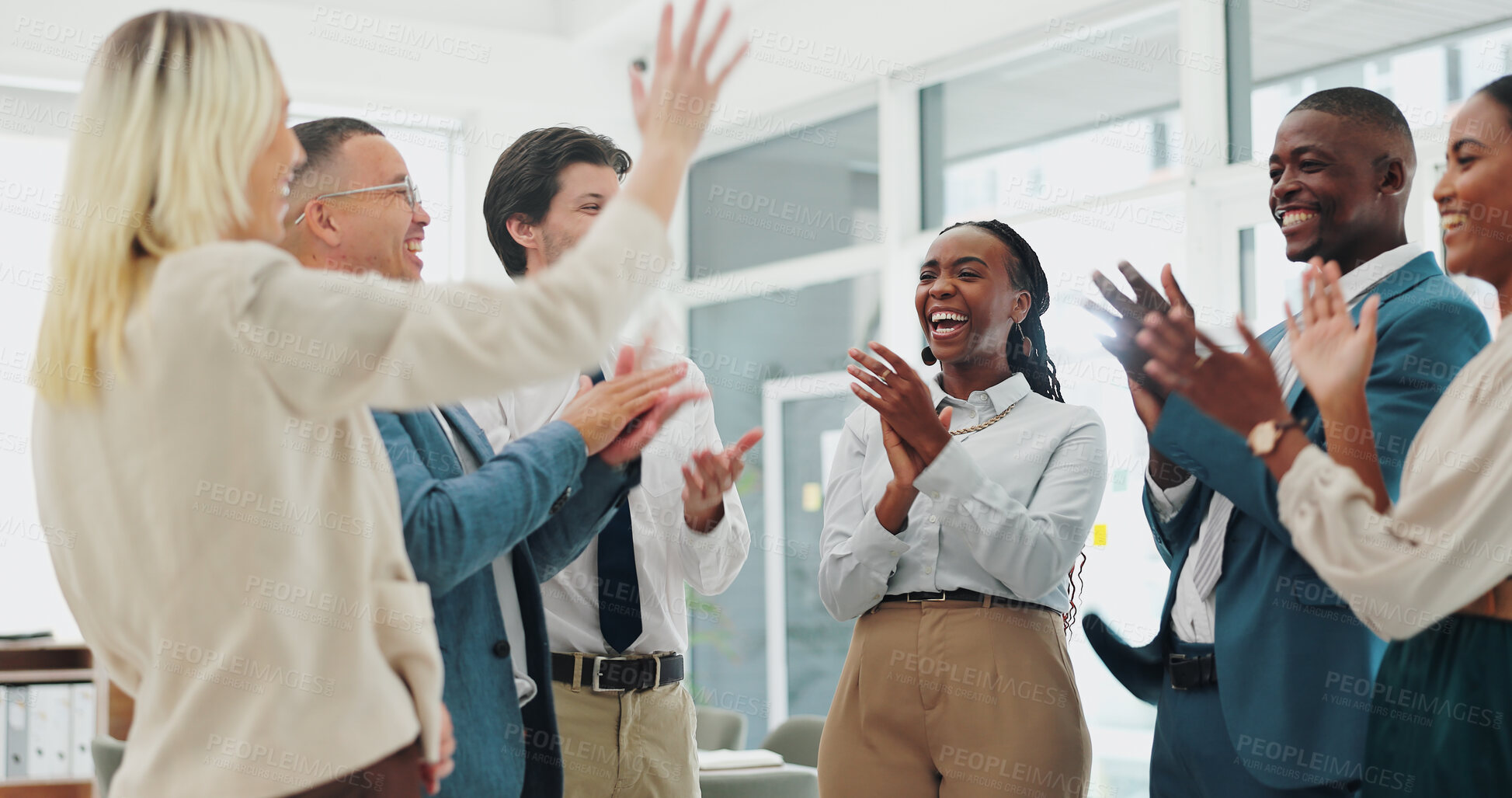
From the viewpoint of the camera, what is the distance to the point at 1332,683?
169cm

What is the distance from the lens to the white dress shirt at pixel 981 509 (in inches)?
84.0

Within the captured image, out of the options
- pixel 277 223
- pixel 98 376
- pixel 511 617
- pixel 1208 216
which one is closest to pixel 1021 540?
pixel 511 617

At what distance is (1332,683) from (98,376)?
159 centimetres

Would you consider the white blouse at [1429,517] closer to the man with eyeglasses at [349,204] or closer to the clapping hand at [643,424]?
the clapping hand at [643,424]

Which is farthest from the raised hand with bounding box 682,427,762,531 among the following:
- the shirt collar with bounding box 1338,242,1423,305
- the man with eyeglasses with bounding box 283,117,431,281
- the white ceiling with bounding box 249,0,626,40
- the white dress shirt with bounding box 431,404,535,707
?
the white ceiling with bounding box 249,0,626,40

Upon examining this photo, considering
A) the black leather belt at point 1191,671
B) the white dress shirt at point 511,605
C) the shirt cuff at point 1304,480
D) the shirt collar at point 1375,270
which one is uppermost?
the shirt collar at point 1375,270

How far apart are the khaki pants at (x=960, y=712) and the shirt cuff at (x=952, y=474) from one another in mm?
215

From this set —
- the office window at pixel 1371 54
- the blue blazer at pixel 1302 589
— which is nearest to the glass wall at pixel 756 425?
the office window at pixel 1371 54

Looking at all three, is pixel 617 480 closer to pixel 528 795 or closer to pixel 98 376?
pixel 528 795

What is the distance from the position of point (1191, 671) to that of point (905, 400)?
65cm

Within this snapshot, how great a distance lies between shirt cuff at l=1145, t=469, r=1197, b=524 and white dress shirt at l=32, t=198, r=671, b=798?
1167mm

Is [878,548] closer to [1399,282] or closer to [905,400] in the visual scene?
[905,400]

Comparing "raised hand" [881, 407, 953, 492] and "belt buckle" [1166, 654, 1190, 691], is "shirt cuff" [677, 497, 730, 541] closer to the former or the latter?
"raised hand" [881, 407, 953, 492]

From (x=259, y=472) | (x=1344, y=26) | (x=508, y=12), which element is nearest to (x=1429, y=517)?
(x=259, y=472)
